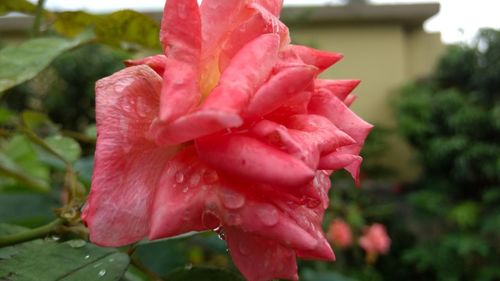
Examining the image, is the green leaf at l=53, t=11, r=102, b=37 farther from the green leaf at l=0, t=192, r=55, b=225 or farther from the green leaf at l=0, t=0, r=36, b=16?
the green leaf at l=0, t=192, r=55, b=225

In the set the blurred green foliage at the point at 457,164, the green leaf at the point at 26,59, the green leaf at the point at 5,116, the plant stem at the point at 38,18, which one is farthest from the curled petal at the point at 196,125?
the blurred green foliage at the point at 457,164

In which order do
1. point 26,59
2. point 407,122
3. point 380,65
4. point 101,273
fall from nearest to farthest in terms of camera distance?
point 101,273 < point 26,59 < point 407,122 < point 380,65

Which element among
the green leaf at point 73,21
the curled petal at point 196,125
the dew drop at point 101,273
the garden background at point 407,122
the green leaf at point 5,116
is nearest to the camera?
the curled petal at point 196,125

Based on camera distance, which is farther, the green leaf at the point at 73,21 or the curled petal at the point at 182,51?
the green leaf at the point at 73,21

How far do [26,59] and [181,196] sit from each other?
291mm

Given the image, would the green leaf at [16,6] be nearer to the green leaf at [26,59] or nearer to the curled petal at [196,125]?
the green leaf at [26,59]

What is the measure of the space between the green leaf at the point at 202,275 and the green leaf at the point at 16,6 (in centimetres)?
41

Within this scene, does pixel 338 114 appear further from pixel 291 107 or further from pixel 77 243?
pixel 77 243

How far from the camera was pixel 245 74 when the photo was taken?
0.35 metres

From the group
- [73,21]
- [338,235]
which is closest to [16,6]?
[73,21]

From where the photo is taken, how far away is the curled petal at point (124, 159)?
0.34 meters

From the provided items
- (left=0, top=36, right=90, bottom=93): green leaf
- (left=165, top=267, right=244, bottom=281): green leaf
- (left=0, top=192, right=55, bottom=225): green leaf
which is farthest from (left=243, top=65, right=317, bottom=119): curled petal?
(left=0, top=192, right=55, bottom=225): green leaf

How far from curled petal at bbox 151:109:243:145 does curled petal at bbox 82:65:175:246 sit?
0.03m

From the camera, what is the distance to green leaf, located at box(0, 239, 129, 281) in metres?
0.40
